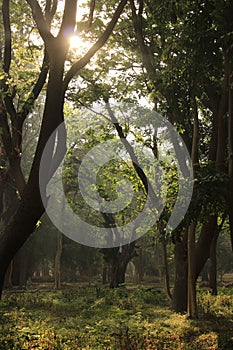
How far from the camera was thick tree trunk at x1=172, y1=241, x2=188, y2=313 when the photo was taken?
15076 mm

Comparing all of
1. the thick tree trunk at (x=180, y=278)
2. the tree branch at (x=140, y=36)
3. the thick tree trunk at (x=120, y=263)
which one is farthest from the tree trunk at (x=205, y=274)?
the tree branch at (x=140, y=36)

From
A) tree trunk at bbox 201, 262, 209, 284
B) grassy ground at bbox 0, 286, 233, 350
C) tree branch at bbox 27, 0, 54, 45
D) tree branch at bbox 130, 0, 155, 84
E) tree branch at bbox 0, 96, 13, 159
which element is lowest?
grassy ground at bbox 0, 286, 233, 350

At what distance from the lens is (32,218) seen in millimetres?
7949

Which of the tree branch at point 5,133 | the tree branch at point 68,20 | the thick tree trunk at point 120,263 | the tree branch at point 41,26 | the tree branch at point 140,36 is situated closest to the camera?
the tree branch at point 68,20

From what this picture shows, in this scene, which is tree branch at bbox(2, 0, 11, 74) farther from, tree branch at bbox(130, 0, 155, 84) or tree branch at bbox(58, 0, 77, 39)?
tree branch at bbox(130, 0, 155, 84)

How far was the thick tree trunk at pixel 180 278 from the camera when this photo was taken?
1508 cm

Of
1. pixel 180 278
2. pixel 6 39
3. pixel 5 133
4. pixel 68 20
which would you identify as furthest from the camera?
pixel 180 278

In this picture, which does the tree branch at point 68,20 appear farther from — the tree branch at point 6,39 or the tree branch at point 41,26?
the tree branch at point 6,39

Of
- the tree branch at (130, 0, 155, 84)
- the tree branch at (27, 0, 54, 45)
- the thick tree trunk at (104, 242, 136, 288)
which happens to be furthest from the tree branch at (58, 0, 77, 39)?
the thick tree trunk at (104, 242, 136, 288)

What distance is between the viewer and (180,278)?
15.2 meters

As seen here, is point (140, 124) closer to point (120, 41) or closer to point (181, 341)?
point (120, 41)

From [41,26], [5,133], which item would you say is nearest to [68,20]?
[41,26]

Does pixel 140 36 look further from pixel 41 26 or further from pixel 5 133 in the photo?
pixel 5 133

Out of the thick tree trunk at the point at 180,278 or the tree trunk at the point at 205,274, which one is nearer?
the thick tree trunk at the point at 180,278
